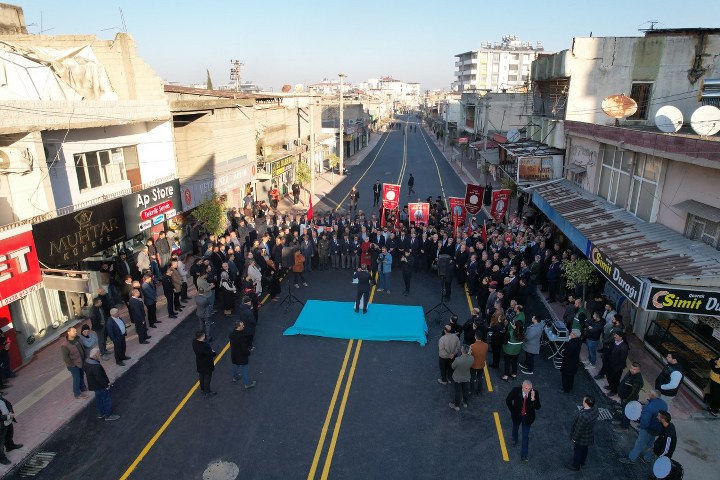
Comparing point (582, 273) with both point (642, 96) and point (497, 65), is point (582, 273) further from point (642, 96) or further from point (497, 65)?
point (497, 65)

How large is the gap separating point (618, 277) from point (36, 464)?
1357 centimetres

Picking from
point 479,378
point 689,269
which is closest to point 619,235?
point 689,269

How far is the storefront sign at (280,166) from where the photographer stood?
3419 cm

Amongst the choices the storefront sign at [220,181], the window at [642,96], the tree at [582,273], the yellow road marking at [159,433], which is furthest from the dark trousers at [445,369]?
the window at [642,96]

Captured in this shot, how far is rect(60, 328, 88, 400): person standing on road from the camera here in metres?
9.98

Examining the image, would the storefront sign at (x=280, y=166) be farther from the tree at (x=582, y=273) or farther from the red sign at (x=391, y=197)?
the tree at (x=582, y=273)

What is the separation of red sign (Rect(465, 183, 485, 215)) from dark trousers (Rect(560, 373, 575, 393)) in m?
12.6

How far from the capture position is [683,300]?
960 cm

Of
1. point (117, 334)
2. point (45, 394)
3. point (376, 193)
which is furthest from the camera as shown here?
point (376, 193)

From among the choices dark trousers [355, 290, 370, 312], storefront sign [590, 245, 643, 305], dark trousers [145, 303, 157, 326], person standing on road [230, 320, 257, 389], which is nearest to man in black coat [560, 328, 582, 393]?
storefront sign [590, 245, 643, 305]

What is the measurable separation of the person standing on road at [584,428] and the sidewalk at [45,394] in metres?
10.6

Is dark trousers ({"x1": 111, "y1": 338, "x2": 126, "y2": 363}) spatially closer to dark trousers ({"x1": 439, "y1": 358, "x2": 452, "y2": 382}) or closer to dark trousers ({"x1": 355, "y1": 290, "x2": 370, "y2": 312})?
dark trousers ({"x1": 355, "y1": 290, "x2": 370, "y2": 312})

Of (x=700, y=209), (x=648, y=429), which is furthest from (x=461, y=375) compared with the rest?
(x=700, y=209)

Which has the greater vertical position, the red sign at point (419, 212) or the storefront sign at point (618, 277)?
the storefront sign at point (618, 277)
